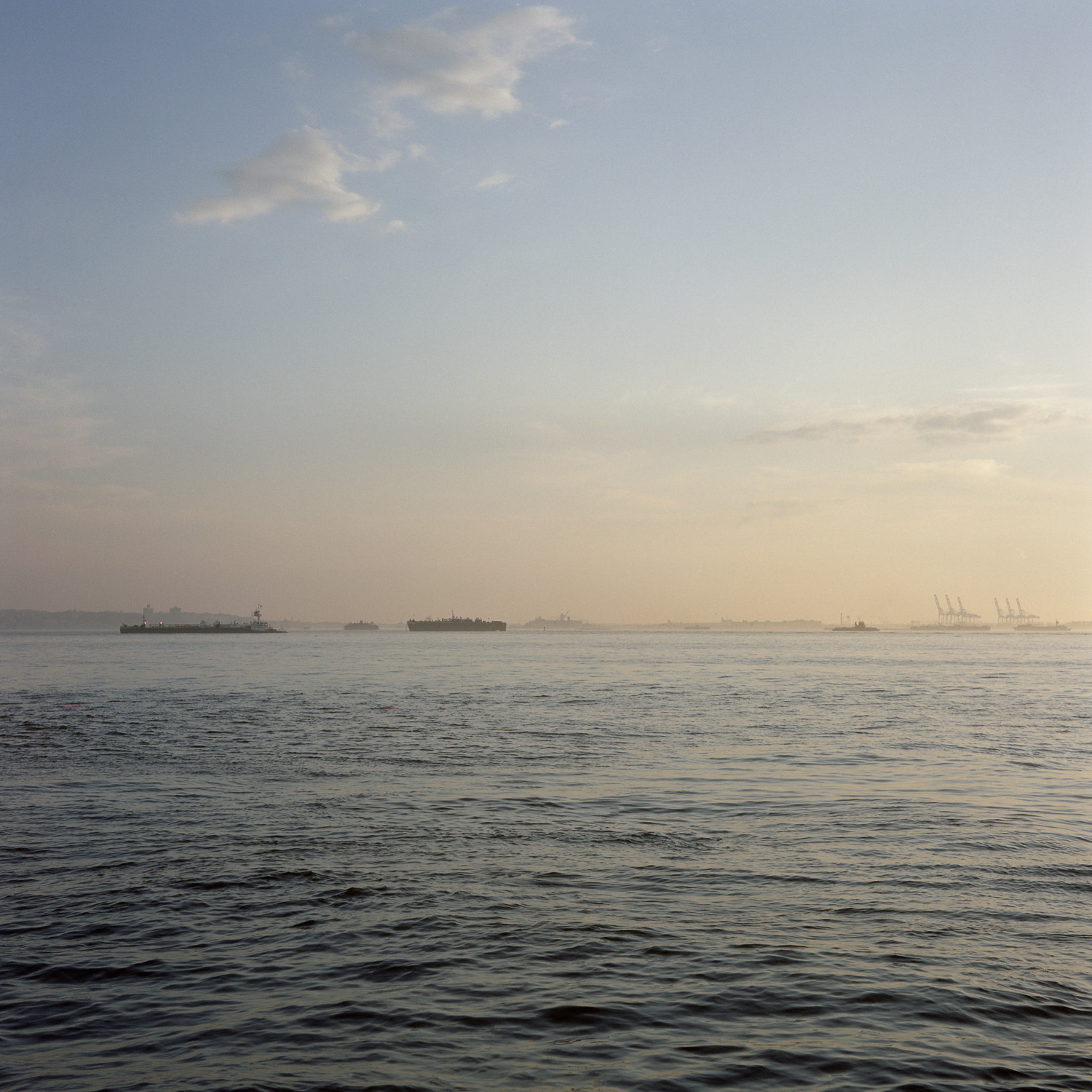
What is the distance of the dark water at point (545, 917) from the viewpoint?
9383mm

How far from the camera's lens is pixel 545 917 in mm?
13695

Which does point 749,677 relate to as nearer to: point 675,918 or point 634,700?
point 634,700

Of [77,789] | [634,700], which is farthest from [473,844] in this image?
[634,700]

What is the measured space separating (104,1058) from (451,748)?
25379 millimetres

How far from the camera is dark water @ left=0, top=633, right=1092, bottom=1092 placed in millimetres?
9383

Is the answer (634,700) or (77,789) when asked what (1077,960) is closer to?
(77,789)

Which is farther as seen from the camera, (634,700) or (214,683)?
(214,683)

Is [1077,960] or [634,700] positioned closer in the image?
[1077,960]

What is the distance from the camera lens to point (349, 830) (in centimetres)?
1992

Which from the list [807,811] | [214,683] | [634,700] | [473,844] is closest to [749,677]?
→ [634,700]

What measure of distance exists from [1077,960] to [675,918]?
5.31 metres

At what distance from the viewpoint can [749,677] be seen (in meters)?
87.9

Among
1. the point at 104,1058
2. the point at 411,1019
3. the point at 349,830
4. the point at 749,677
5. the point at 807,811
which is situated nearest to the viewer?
the point at 104,1058

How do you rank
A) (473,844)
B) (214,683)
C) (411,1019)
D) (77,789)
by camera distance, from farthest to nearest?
(214,683)
(77,789)
(473,844)
(411,1019)
